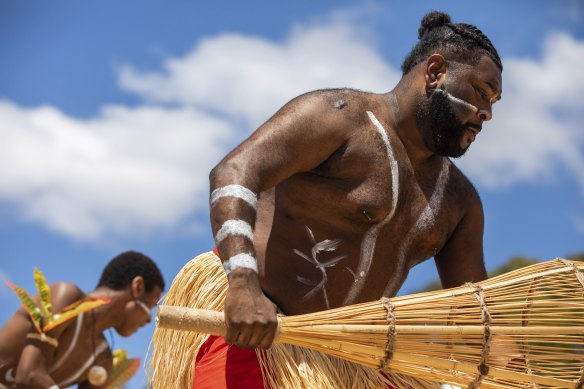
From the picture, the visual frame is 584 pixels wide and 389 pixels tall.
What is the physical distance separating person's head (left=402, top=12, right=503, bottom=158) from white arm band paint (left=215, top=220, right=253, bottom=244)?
108 cm

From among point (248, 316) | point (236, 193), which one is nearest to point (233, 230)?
point (236, 193)

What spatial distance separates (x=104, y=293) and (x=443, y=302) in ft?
17.6

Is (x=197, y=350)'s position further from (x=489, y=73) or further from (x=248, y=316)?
(x=489, y=73)

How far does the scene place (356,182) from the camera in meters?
4.00

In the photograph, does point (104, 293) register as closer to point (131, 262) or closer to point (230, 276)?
point (131, 262)

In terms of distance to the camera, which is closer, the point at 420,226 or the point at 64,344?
the point at 420,226

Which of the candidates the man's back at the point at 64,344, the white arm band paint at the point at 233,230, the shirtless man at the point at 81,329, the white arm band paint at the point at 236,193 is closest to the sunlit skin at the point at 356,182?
the white arm band paint at the point at 236,193

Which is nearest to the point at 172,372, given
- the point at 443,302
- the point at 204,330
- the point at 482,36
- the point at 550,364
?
the point at 204,330

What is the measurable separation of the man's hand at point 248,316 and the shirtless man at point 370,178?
0.55 meters

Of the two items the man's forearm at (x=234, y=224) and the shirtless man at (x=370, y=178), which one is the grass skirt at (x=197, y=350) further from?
the man's forearm at (x=234, y=224)

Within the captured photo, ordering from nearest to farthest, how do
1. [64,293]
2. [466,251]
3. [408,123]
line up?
[408,123] < [466,251] < [64,293]

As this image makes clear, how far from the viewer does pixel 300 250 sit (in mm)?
4027

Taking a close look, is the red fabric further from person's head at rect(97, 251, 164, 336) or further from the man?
person's head at rect(97, 251, 164, 336)

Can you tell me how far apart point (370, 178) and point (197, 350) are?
937 mm
